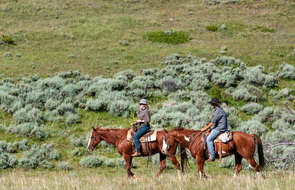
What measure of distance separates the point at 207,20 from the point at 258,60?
1539 centimetres

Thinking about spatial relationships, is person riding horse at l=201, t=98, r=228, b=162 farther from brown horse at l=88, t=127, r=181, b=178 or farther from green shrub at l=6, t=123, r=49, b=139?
green shrub at l=6, t=123, r=49, b=139

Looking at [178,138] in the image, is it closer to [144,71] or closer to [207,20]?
[144,71]

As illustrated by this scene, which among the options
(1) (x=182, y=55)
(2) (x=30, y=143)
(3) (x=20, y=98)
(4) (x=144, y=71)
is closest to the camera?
(2) (x=30, y=143)

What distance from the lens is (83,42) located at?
3547 centimetres

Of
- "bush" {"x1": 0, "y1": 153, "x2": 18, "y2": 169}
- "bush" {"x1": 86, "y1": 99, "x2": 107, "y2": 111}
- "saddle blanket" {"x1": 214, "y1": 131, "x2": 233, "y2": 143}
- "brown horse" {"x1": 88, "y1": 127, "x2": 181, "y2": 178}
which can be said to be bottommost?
"bush" {"x1": 0, "y1": 153, "x2": 18, "y2": 169}

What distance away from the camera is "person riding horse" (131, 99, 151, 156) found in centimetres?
1080

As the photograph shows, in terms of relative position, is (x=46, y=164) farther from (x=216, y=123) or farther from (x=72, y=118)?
(x=216, y=123)

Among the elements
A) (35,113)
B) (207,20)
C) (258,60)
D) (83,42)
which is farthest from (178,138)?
(207,20)

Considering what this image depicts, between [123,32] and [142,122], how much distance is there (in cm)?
2887

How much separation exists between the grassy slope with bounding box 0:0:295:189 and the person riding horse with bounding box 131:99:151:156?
5.14m

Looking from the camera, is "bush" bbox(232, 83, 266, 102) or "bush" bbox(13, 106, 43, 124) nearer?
"bush" bbox(13, 106, 43, 124)

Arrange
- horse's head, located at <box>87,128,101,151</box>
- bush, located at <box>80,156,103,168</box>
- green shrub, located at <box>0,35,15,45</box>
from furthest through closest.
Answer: green shrub, located at <box>0,35,15,45</box> → bush, located at <box>80,156,103,168</box> → horse's head, located at <box>87,128,101,151</box>

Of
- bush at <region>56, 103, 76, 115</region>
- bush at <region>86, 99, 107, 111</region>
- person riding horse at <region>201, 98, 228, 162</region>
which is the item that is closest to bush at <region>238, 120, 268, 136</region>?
person riding horse at <region>201, 98, 228, 162</region>

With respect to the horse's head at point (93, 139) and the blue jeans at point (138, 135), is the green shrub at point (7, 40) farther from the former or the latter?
the blue jeans at point (138, 135)
